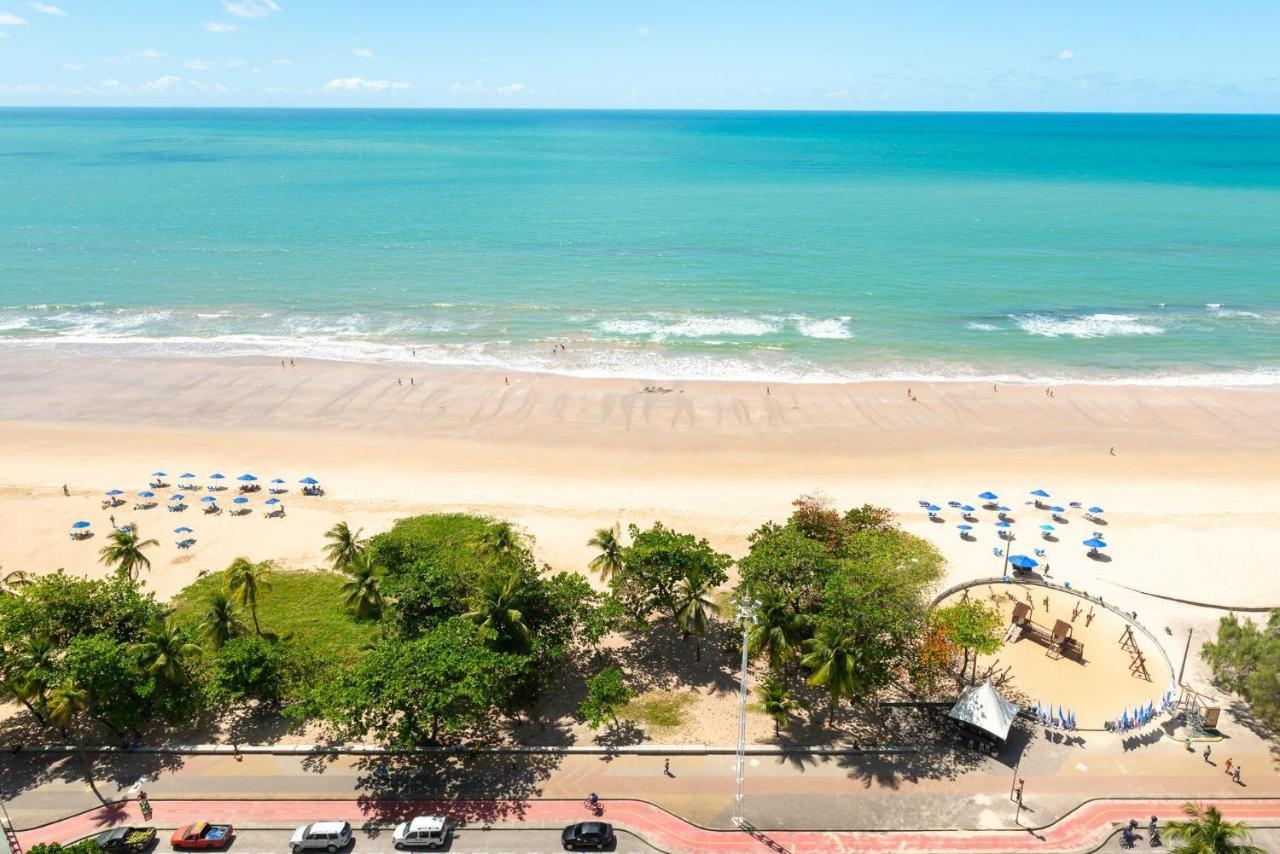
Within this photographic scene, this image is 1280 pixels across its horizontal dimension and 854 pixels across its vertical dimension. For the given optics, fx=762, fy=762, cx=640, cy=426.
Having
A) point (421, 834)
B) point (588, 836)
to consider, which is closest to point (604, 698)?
point (588, 836)

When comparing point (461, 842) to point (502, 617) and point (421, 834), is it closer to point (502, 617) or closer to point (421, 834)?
point (421, 834)

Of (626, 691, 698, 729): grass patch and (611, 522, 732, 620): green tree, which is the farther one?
(611, 522, 732, 620): green tree

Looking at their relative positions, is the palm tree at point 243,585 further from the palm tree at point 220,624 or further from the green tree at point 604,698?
the green tree at point 604,698

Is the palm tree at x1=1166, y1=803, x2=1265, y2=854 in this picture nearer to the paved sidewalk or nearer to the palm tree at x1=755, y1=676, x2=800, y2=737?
the paved sidewalk

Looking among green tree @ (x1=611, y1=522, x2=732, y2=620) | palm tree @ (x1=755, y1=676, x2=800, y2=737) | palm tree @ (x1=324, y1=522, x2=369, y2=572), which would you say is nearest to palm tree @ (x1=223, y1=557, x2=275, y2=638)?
palm tree @ (x1=324, y1=522, x2=369, y2=572)

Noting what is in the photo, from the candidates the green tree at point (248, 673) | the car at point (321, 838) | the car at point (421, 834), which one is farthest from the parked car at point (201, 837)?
the car at point (421, 834)

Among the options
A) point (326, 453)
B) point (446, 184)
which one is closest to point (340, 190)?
point (446, 184)
